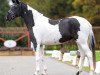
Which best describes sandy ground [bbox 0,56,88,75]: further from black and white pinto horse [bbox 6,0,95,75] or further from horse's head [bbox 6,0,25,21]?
horse's head [bbox 6,0,25,21]

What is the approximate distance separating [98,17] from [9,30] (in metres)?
12.5

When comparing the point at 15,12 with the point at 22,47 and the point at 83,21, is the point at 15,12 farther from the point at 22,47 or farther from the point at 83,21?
the point at 22,47

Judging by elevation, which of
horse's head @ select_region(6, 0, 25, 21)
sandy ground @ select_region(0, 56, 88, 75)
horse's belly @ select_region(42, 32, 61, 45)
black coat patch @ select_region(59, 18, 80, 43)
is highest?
horse's head @ select_region(6, 0, 25, 21)

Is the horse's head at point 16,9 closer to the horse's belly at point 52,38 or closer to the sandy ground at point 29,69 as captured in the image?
the horse's belly at point 52,38

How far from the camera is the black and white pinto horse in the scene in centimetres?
1303

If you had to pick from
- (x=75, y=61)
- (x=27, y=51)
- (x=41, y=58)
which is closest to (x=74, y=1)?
(x=27, y=51)

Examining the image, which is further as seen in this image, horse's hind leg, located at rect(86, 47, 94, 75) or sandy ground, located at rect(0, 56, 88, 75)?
sandy ground, located at rect(0, 56, 88, 75)

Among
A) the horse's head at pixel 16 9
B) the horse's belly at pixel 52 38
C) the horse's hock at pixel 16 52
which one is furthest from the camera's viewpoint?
the horse's hock at pixel 16 52

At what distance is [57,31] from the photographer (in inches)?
521

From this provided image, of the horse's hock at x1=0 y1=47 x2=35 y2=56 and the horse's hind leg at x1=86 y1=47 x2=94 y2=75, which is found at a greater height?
the horse's hock at x1=0 y1=47 x2=35 y2=56

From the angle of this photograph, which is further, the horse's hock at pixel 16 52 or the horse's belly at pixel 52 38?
the horse's hock at pixel 16 52

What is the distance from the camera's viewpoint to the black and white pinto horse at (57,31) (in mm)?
13031

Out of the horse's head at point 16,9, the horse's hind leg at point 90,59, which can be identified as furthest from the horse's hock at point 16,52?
the horse's hind leg at point 90,59

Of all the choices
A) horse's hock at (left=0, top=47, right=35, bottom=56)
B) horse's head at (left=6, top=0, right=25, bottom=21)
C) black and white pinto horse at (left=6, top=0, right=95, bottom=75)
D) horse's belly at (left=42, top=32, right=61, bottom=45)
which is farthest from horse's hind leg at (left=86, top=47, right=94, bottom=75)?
horse's hock at (left=0, top=47, right=35, bottom=56)
